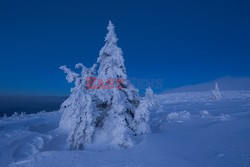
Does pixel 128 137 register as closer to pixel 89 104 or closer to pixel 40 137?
pixel 89 104

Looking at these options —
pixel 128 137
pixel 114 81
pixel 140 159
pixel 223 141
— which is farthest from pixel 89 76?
pixel 223 141

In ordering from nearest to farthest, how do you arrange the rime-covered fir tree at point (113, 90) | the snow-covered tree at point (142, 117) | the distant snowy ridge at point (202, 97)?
the snow-covered tree at point (142, 117) < the rime-covered fir tree at point (113, 90) < the distant snowy ridge at point (202, 97)

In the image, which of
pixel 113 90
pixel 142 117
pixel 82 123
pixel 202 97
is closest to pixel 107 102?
pixel 113 90

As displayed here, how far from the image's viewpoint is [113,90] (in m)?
12.4

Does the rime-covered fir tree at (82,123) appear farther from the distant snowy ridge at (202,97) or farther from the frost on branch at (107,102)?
the distant snowy ridge at (202,97)

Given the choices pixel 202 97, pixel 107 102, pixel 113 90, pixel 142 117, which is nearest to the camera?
pixel 142 117

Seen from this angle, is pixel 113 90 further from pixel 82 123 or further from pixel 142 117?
pixel 82 123

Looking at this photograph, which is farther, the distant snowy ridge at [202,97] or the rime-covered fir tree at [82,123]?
the distant snowy ridge at [202,97]

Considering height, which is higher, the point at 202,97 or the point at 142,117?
the point at 202,97

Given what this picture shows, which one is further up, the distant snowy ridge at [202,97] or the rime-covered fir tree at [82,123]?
the distant snowy ridge at [202,97]

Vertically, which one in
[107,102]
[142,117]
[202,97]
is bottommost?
[142,117]

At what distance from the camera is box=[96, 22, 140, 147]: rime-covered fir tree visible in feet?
40.1

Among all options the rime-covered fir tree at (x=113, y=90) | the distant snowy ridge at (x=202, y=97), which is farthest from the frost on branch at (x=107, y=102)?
the distant snowy ridge at (x=202, y=97)

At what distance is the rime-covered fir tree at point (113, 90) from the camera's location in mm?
12222
